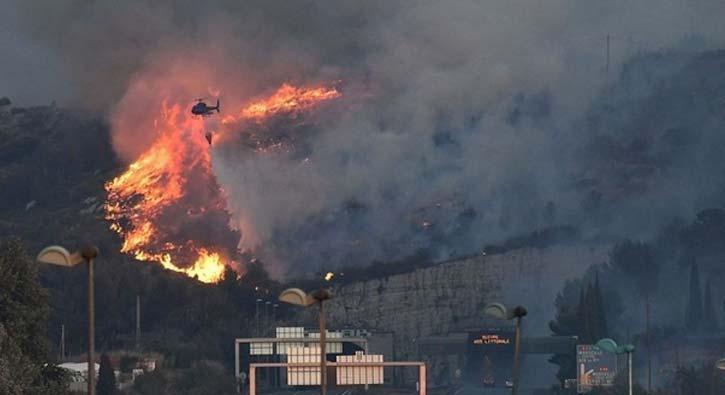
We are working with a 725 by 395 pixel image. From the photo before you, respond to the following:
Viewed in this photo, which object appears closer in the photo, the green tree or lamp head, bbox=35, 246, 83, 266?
lamp head, bbox=35, 246, 83, 266

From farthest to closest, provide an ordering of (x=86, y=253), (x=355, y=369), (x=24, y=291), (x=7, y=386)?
(x=355, y=369), (x=24, y=291), (x=7, y=386), (x=86, y=253)

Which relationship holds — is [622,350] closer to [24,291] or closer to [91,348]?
[24,291]

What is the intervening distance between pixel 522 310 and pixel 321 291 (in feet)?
36.3

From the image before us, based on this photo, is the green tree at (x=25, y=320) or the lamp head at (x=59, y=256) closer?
the lamp head at (x=59, y=256)

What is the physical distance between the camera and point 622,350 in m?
155

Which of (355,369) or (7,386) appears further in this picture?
(355,369)

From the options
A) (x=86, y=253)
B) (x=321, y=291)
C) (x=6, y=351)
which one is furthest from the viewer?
(x=6, y=351)

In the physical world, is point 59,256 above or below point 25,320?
below

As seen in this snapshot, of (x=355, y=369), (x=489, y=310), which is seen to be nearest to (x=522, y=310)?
(x=489, y=310)

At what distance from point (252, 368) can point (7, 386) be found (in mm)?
21282

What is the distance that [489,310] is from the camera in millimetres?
113250

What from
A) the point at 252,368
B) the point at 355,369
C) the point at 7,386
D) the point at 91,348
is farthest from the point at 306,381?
the point at 91,348

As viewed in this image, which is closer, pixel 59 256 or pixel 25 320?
pixel 59 256

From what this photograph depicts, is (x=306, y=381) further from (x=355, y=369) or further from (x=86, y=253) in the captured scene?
(x=86, y=253)
